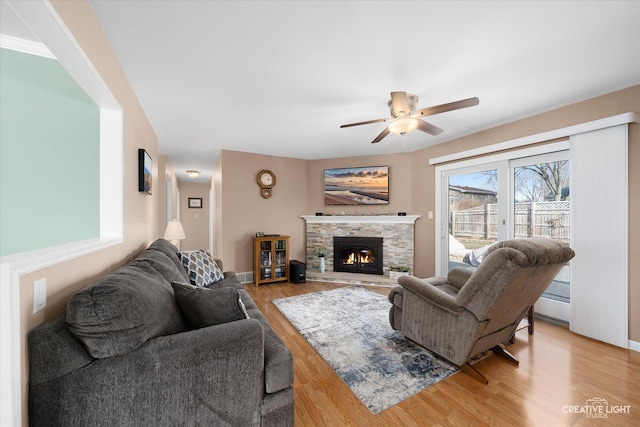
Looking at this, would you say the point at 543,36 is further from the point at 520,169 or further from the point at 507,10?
the point at 520,169

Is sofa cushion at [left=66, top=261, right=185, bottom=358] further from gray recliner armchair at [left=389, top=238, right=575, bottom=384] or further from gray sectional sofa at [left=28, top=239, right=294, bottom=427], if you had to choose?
gray recliner armchair at [left=389, top=238, right=575, bottom=384]

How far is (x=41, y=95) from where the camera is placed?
5.82 feet

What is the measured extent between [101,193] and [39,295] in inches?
43.6

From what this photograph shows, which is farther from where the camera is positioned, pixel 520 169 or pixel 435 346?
pixel 520 169

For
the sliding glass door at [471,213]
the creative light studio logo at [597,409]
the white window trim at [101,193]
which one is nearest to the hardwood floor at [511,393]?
the creative light studio logo at [597,409]

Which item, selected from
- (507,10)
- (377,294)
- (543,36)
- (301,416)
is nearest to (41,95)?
(301,416)

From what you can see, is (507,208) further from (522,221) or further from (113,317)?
(113,317)

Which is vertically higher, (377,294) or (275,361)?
(275,361)

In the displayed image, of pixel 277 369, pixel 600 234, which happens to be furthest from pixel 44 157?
pixel 600 234

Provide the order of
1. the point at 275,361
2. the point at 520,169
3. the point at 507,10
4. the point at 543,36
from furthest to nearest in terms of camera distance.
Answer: the point at 520,169 → the point at 543,36 → the point at 507,10 → the point at 275,361

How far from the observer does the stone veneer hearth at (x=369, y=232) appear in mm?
4742

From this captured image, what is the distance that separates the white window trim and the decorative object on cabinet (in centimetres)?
300

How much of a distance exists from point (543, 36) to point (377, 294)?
3.39 m

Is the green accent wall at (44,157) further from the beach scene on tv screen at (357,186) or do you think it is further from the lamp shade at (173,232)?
the beach scene on tv screen at (357,186)
